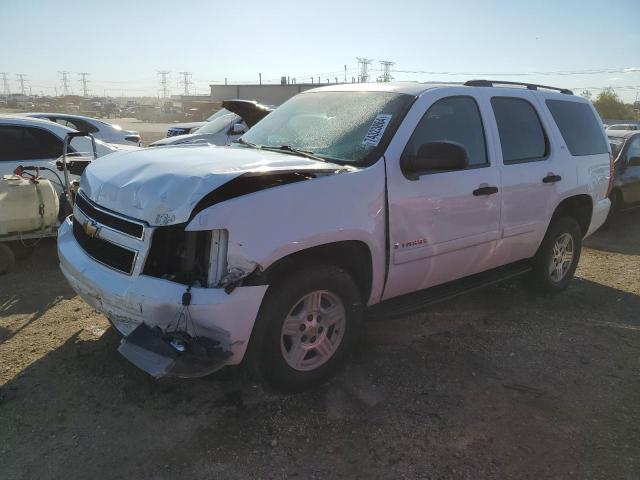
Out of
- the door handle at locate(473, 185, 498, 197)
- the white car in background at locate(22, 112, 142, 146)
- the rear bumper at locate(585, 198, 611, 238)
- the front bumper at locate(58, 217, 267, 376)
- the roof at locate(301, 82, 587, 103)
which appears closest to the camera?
the front bumper at locate(58, 217, 267, 376)

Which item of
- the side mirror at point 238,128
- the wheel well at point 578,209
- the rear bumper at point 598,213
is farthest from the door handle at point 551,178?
the side mirror at point 238,128

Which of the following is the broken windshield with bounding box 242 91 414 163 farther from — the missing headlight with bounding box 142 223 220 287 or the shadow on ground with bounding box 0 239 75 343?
the shadow on ground with bounding box 0 239 75 343

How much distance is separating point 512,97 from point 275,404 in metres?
3.35

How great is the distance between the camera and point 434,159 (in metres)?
3.37

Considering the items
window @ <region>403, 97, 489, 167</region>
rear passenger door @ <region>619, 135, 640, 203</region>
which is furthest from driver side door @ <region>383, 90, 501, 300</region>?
rear passenger door @ <region>619, 135, 640, 203</region>

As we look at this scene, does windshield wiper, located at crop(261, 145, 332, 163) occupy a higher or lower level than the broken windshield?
lower

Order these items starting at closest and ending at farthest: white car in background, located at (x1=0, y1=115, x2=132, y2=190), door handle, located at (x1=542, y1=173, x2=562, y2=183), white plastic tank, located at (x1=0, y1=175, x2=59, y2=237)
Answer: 1. door handle, located at (x1=542, y1=173, x2=562, y2=183)
2. white plastic tank, located at (x1=0, y1=175, x2=59, y2=237)
3. white car in background, located at (x1=0, y1=115, x2=132, y2=190)

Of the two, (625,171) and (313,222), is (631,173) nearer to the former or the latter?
(625,171)

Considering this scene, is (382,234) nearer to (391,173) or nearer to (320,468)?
(391,173)

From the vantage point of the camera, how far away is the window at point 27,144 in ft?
20.7

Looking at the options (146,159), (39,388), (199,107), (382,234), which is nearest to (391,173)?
(382,234)

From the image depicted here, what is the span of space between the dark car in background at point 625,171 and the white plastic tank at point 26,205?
339 inches

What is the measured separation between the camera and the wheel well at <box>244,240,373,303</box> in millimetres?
2854

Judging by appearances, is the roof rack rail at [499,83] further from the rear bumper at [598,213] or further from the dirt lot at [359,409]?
the dirt lot at [359,409]
